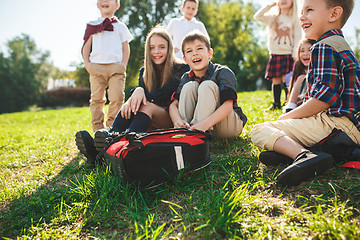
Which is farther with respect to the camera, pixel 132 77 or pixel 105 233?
pixel 132 77

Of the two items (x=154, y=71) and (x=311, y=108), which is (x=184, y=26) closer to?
(x=154, y=71)

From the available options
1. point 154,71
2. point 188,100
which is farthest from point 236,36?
point 188,100

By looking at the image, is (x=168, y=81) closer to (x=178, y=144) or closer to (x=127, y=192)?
(x=178, y=144)

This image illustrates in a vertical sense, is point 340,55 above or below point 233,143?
above

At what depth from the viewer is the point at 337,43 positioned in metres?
1.86

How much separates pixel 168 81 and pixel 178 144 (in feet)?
4.76

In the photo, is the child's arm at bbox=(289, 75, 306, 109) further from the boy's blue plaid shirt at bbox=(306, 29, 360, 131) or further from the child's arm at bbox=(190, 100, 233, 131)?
the boy's blue plaid shirt at bbox=(306, 29, 360, 131)

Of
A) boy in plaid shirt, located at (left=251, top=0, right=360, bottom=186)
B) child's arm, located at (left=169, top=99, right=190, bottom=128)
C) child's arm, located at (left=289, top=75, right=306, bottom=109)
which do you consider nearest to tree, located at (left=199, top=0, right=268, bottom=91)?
child's arm, located at (left=289, top=75, right=306, bottom=109)

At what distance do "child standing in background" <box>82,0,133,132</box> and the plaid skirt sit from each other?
8.87 ft

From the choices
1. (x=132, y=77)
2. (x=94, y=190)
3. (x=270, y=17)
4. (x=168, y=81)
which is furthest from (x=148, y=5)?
(x=94, y=190)

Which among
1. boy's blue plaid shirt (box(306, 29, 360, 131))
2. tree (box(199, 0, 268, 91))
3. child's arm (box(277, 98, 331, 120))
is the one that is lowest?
child's arm (box(277, 98, 331, 120))

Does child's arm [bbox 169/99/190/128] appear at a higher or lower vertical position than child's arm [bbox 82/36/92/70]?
lower

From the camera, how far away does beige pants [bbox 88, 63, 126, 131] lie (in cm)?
409

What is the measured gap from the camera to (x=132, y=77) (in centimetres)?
2402
